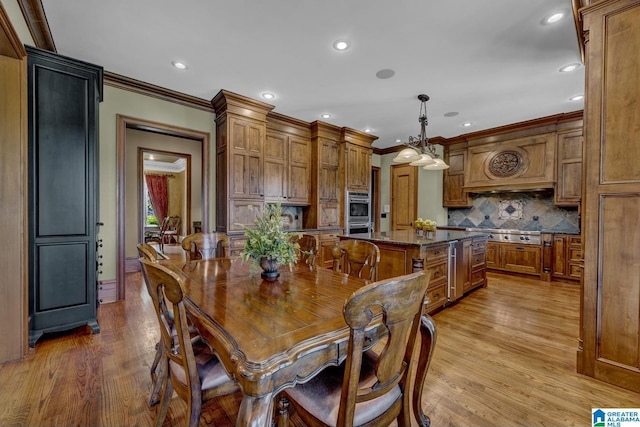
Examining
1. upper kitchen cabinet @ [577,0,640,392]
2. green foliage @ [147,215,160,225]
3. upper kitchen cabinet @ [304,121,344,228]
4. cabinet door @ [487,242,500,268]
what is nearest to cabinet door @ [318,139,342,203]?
upper kitchen cabinet @ [304,121,344,228]

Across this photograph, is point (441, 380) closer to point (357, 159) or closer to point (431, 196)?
point (357, 159)

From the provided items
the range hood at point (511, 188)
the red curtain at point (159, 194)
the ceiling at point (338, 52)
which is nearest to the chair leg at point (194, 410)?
the ceiling at point (338, 52)

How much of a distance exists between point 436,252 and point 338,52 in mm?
2371

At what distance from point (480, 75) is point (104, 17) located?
12.4 ft

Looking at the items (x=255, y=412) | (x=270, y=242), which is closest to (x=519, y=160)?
(x=270, y=242)

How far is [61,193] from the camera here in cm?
238

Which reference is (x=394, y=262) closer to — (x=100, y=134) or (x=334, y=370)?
(x=334, y=370)

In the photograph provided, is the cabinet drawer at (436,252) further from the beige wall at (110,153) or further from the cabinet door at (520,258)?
the beige wall at (110,153)

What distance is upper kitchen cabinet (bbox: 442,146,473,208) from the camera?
229 inches

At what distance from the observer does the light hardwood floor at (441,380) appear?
1541mm

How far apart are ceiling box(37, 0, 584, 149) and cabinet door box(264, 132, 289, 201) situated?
680 millimetres

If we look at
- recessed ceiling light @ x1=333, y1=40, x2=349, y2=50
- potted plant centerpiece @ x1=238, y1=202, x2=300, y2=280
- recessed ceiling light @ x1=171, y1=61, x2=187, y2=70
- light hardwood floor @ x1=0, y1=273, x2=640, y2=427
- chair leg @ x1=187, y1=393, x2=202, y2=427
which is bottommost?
light hardwood floor @ x1=0, y1=273, x2=640, y2=427

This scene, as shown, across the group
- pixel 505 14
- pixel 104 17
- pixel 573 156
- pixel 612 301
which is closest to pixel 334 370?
pixel 612 301

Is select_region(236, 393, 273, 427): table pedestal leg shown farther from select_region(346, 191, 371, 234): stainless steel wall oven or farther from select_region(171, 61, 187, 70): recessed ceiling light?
select_region(346, 191, 371, 234): stainless steel wall oven
